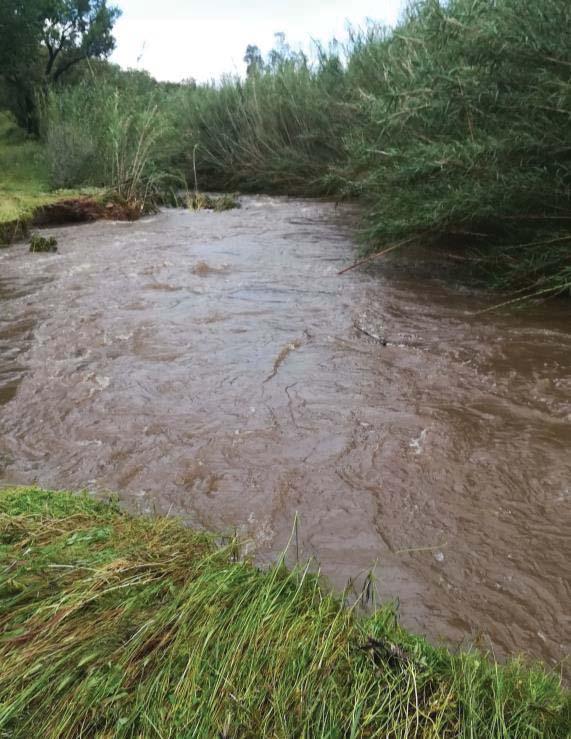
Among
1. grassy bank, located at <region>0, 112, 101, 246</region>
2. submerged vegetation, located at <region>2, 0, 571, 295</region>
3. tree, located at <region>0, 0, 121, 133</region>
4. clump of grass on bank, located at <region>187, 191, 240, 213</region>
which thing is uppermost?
tree, located at <region>0, 0, 121, 133</region>

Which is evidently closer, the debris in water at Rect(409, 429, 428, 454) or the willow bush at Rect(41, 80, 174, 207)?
the debris in water at Rect(409, 429, 428, 454)

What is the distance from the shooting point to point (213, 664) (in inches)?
56.1

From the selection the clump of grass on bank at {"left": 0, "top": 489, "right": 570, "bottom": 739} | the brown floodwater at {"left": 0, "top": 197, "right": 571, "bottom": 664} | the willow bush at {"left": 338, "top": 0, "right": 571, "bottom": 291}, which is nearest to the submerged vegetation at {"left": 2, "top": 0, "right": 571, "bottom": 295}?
the willow bush at {"left": 338, "top": 0, "right": 571, "bottom": 291}

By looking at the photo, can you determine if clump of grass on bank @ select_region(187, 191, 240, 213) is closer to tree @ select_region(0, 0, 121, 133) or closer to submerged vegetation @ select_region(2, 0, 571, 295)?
submerged vegetation @ select_region(2, 0, 571, 295)

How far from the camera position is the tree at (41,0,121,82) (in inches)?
706

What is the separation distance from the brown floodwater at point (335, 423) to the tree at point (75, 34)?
14.7m

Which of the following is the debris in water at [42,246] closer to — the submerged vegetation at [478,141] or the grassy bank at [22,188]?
the grassy bank at [22,188]

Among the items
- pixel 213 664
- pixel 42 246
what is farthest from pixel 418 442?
pixel 42 246

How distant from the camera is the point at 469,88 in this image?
497cm

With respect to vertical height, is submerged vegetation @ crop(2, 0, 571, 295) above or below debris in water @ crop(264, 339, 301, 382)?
above

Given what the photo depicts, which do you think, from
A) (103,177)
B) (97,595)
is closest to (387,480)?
(97,595)

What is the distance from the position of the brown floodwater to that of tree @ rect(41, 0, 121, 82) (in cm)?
1468

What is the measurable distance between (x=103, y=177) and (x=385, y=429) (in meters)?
9.99

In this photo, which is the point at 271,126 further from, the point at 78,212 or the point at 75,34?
the point at 75,34
